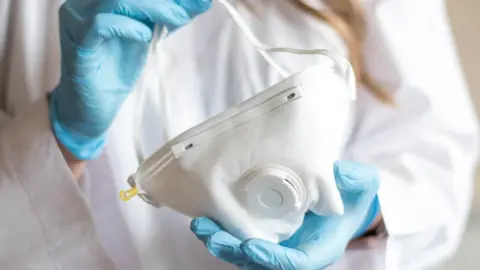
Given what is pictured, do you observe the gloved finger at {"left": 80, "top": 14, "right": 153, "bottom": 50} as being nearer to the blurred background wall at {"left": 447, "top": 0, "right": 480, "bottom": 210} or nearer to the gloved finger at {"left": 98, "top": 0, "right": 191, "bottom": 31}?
the gloved finger at {"left": 98, "top": 0, "right": 191, "bottom": 31}

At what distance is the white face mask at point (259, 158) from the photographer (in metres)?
0.52

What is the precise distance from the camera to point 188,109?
67 centimetres

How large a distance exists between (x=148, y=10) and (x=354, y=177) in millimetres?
238

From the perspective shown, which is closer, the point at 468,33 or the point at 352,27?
the point at 352,27

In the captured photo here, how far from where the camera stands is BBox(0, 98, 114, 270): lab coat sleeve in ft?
1.96

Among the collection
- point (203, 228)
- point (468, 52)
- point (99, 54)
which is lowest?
point (468, 52)

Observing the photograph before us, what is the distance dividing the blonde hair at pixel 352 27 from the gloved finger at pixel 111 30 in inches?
9.2

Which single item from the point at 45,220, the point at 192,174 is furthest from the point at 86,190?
the point at 192,174

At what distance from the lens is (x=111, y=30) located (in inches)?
19.9

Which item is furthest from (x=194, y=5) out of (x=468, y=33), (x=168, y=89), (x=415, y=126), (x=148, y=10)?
(x=468, y=33)

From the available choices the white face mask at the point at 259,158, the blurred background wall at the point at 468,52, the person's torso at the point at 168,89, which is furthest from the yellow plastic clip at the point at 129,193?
the blurred background wall at the point at 468,52

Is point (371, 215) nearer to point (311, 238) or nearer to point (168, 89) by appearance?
point (311, 238)

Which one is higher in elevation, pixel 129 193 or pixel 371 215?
pixel 129 193

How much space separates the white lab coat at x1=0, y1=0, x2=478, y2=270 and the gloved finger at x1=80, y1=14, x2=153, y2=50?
0.12m
